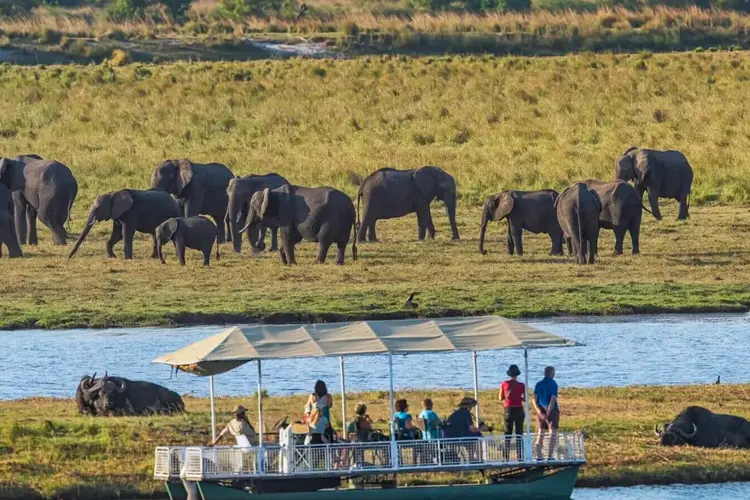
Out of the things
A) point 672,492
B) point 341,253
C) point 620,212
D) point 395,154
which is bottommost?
point 672,492

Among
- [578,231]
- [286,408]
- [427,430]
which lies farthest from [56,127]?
[427,430]

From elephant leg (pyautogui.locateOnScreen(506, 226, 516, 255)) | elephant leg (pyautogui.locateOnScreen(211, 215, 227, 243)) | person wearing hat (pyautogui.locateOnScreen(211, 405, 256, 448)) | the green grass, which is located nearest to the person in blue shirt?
person wearing hat (pyautogui.locateOnScreen(211, 405, 256, 448))

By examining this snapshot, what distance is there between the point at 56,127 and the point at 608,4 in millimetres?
56218

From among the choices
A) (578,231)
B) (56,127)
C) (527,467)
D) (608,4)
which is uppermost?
(608,4)

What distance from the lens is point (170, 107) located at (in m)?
Result: 61.9

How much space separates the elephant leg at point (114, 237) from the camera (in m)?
38.7

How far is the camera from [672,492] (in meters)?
19.6

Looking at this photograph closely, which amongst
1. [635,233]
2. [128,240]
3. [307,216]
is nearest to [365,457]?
[307,216]

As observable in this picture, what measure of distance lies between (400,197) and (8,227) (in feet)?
25.8

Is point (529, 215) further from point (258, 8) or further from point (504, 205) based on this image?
point (258, 8)

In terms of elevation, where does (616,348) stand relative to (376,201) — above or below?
below

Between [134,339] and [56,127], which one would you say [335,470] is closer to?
[134,339]

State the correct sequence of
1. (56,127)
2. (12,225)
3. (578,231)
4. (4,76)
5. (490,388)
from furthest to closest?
(4,76)
(56,127)
(12,225)
(578,231)
(490,388)

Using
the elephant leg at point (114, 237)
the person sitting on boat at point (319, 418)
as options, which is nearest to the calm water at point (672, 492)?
the person sitting on boat at point (319, 418)
